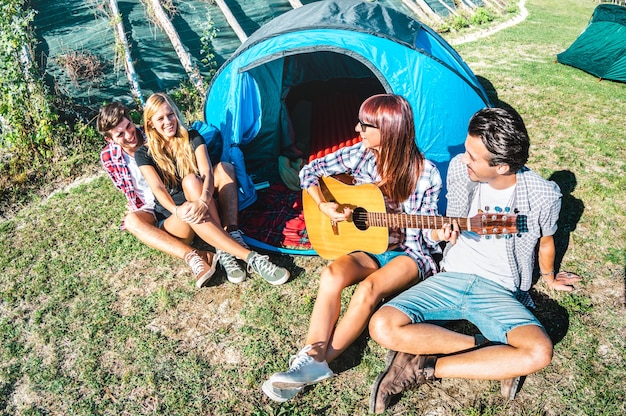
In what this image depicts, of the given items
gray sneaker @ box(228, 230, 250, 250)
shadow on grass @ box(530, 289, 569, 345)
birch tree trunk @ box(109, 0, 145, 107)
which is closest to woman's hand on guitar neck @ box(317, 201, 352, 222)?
gray sneaker @ box(228, 230, 250, 250)

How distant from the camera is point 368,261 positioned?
11.3 ft

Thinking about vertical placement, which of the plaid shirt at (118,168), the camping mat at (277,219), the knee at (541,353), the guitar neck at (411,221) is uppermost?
the plaid shirt at (118,168)

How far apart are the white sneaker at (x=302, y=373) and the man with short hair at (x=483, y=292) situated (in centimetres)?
34

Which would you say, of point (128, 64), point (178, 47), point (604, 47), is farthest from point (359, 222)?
point (604, 47)

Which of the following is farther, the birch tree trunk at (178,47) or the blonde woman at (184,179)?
the birch tree trunk at (178,47)

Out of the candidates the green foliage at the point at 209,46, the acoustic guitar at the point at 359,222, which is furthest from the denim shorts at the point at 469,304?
the green foliage at the point at 209,46

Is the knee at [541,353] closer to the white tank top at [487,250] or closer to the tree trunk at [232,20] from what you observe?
the white tank top at [487,250]

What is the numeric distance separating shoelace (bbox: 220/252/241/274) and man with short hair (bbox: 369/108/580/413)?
1.42 metres

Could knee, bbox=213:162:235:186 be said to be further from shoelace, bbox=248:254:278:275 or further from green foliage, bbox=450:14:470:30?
green foliage, bbox=450:14:470:30

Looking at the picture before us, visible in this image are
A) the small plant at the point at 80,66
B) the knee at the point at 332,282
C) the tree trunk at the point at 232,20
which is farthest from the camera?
the tree trunk at the point at 232,20

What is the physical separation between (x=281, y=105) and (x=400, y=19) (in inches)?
64.0

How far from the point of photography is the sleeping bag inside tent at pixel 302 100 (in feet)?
13.5

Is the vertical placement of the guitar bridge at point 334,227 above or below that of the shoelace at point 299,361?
above

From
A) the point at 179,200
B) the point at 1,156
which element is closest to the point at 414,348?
the point at 179,200
